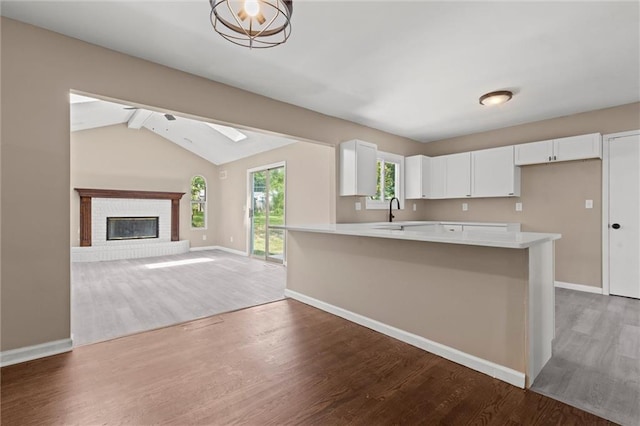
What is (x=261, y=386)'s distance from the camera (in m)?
1.89

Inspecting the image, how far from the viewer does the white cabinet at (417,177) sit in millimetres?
5387

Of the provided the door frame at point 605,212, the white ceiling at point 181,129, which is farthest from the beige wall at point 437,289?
the white ceiling at point 181,129

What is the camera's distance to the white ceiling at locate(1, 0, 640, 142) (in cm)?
207

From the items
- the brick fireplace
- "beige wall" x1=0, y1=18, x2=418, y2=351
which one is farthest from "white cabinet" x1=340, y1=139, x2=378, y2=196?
the brick fireplace

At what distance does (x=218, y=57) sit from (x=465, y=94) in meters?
2.78

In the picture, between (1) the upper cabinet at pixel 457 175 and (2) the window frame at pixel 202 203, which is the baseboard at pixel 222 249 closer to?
(2) the window frame at pixel 202 203

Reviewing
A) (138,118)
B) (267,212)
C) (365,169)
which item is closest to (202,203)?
(138,118)

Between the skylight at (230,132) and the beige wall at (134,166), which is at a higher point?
the skylight at (230,132)

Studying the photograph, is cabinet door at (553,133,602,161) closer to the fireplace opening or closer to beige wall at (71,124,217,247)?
beige wall at (71,124,217,247)

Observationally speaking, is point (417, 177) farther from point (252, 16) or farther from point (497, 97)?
point (252, 16)

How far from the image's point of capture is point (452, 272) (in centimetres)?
226

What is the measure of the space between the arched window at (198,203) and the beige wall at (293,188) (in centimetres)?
51

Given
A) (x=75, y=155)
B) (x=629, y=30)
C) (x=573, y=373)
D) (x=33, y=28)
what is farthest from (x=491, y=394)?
(x=75, y=155)

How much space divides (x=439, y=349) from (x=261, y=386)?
4.48 ft
